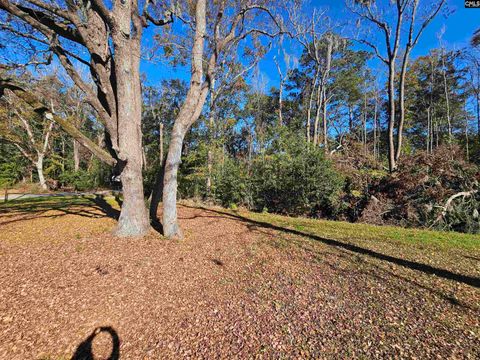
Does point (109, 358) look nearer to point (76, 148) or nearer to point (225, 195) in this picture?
point (225, 195)

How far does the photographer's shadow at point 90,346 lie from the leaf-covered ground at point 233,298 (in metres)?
0.01

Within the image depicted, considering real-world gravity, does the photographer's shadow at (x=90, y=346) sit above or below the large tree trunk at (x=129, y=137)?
below

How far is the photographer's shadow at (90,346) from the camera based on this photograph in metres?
1.88

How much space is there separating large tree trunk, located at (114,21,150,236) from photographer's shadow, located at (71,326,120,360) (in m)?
2.63

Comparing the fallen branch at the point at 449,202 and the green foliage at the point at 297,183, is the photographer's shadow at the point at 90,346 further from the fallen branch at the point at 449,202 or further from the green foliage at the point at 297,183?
the fallen branch at the point at 449,202

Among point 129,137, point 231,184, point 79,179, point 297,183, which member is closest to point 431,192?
point 297,183

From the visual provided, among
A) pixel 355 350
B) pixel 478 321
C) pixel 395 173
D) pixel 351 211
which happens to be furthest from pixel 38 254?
pixel 395 173

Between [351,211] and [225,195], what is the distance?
5.56 meters

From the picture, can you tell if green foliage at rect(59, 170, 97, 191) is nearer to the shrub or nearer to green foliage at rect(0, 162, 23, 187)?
green foliage at rect(0, 162, 23, 187)

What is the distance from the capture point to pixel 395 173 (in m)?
9.23

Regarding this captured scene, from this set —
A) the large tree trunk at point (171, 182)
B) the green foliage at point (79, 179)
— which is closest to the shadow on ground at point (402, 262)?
the large tree trunk at point (171, 182)

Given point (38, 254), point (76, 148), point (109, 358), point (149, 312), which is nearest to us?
point (109, 358)

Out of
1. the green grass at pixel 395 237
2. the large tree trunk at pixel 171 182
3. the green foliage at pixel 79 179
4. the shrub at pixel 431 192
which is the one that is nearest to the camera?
the large tree trunk at pixel 171 182

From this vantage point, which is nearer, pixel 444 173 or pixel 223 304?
pixel 223 304
